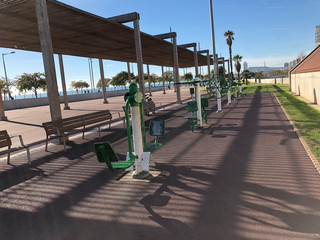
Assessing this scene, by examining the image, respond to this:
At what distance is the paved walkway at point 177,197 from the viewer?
9.66 ft

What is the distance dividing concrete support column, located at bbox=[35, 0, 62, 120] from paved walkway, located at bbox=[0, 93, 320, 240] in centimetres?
231

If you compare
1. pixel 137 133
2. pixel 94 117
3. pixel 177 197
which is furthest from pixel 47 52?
pixel 177 197

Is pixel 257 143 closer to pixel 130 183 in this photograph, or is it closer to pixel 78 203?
pixel 130 183

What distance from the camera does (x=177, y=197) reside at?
3.77 m

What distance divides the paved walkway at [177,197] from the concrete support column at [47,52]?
2.31 m

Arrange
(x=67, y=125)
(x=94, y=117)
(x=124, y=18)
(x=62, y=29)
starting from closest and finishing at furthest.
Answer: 1. (x=67, y=125)
2. (x=94, y=117)
3. (x=124, y=18)
4. (x=62, y=29)

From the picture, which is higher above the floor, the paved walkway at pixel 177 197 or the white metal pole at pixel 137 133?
the white metal pole at pixel 137 133

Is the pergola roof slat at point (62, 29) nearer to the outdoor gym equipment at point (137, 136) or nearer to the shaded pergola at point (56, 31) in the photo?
the shaded pergola at point (56, 31)

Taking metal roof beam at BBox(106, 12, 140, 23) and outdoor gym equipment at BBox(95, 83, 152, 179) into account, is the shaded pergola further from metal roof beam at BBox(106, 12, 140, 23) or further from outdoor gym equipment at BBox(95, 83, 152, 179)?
outdoor gym equipment at BBox(95, 83, 152, 179)

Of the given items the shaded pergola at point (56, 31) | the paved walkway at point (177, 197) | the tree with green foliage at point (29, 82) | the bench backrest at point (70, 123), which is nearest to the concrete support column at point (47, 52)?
the shaded pergola at point (56, 31)

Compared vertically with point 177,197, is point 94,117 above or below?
above

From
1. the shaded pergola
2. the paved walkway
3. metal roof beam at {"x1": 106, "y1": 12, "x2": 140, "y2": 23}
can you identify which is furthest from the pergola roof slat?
the paved walkway

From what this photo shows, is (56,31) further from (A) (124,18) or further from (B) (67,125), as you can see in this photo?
(B) (67,125)

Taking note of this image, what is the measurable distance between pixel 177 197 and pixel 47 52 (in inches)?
257
